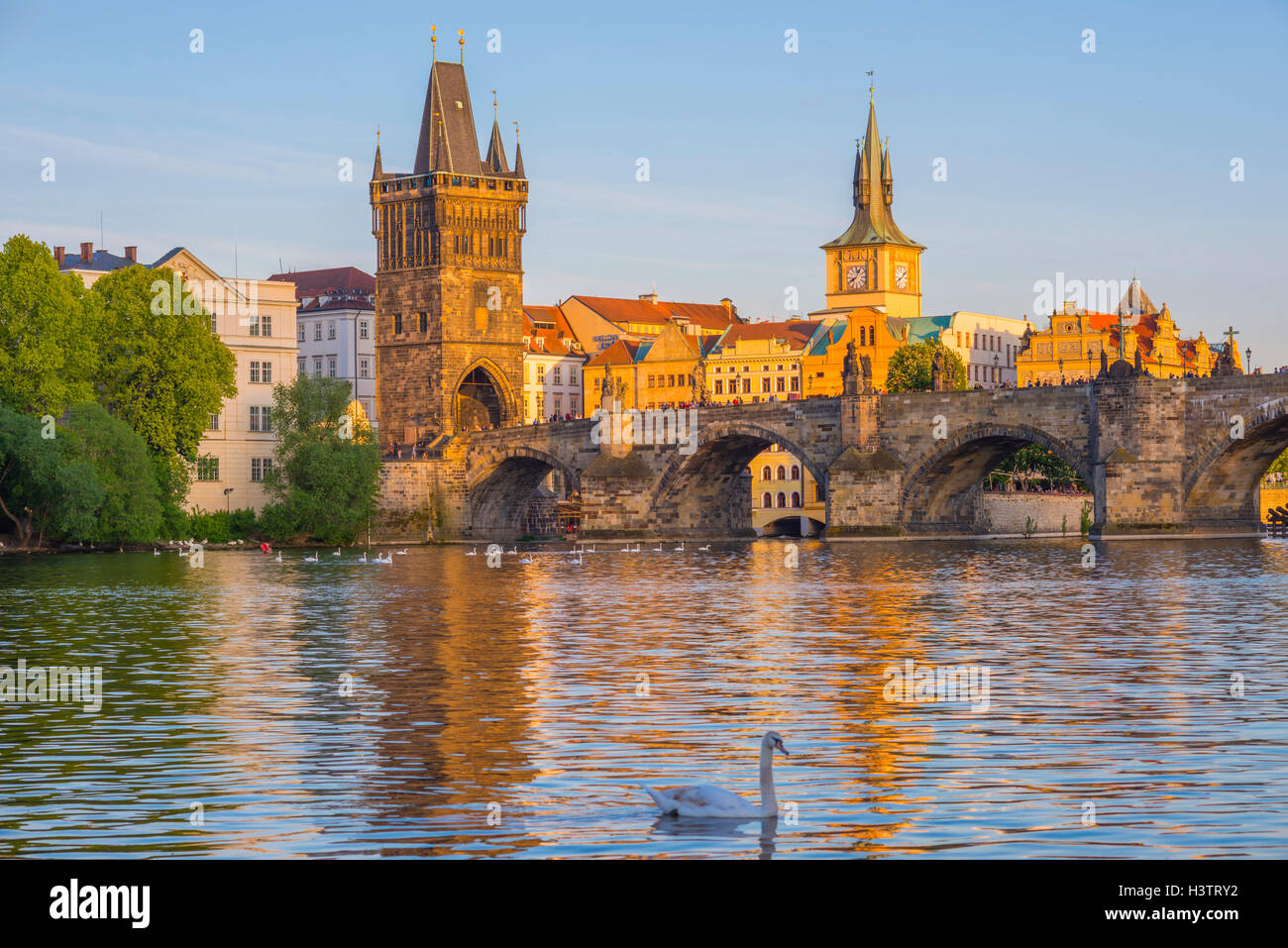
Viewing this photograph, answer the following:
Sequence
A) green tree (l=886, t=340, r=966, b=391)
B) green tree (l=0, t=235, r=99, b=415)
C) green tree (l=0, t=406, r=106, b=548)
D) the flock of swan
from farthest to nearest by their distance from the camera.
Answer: green tree (l=886, t=340, r=966, b=391), the flock of swan, green tree (l=0, t=235, r=99, b=415), green tree (l=0, t=406, r=106, b=548)

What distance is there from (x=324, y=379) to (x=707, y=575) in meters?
36.0

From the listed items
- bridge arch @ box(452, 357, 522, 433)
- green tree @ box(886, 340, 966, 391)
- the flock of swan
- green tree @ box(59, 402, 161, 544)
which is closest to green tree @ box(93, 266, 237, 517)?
green tree @ box(59, 402, 161, 544)

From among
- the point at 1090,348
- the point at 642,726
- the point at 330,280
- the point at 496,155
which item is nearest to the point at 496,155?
the point at 496,155

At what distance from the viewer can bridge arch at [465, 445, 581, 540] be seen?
96.4 metres

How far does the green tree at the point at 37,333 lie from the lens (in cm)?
6938

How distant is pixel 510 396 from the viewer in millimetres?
106188

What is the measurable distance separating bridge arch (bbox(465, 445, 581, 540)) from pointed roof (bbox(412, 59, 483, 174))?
1786 centimetres

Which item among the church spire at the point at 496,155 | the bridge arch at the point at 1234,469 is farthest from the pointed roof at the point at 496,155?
the bridge arch at the point at 1234,469

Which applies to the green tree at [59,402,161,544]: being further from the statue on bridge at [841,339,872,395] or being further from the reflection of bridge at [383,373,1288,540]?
the statue on bridge at [841,339,872,395]

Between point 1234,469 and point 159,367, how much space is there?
4261cm

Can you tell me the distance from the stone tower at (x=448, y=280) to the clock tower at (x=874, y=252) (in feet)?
181

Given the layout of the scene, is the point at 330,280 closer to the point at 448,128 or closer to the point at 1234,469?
the point at 448,128
